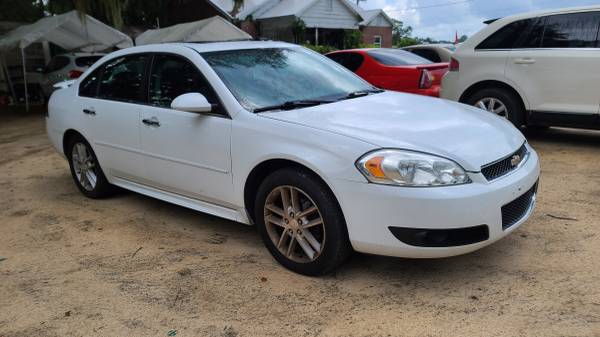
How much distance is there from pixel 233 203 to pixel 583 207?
9.61 feet

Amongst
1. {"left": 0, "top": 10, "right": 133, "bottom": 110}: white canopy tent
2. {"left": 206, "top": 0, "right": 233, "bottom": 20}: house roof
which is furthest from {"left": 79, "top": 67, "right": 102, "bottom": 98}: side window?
{"left": 206, "top": 0, "right": 233, "bottom": 20}: house roof

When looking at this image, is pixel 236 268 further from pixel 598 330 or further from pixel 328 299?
pixel 598 330

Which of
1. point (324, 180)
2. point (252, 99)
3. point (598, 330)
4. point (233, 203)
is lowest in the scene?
point (598, 330)

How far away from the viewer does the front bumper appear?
278cm

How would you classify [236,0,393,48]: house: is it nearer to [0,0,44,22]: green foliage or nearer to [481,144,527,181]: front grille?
[0,0,44,22]: green foliage

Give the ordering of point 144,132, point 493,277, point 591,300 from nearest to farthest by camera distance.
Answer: point 591,300 → point 493,277 → point 144,132

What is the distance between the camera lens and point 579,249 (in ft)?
11.4

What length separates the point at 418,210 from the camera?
9.11 ft

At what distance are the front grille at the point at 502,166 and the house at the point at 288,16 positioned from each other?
78.6 ft

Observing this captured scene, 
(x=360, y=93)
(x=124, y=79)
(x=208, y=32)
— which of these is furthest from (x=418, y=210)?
(x=208, y=32)

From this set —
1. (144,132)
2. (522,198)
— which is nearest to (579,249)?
(522,198)

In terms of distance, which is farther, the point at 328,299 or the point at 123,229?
the point at 123,229

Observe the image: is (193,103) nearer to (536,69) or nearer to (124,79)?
(124,79)

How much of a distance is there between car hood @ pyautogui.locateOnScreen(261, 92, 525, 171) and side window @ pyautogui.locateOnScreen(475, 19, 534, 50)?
3244 millimetres
